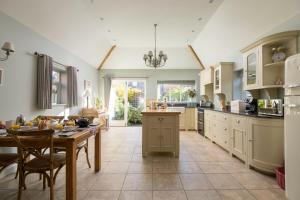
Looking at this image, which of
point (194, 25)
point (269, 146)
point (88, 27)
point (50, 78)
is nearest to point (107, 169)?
point (50, 78)

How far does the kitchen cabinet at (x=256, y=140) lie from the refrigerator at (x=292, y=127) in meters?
0.68

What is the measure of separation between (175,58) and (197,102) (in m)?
1.99

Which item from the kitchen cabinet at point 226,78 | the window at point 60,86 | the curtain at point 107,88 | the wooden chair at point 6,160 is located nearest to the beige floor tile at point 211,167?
the kitchen cabinet at point 226,78

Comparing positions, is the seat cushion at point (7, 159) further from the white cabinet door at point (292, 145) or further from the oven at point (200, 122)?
the oven at point (200, 122)

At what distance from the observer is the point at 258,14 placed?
3184 millimetres

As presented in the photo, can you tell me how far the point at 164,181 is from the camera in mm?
2502

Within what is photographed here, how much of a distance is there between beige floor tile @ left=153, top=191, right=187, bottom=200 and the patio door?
17.7 feet

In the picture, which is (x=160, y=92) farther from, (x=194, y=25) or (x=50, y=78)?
(x=50, y=78)

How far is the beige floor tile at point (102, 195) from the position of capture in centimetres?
206

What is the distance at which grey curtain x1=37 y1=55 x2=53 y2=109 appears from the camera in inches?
133

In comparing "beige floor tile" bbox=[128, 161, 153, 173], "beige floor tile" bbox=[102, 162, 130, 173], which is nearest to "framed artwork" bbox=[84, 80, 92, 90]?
"beige floor tile" bbox=[102, 162, 130, 173]

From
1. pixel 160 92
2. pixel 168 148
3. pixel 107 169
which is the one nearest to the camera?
pixel 107 169

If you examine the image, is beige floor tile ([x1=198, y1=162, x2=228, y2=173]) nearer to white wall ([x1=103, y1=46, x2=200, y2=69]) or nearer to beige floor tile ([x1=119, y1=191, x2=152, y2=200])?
beige floor tile ([x1=119, y1=191, x2=152, y2=200])

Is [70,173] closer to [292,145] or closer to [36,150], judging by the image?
[36,150]
